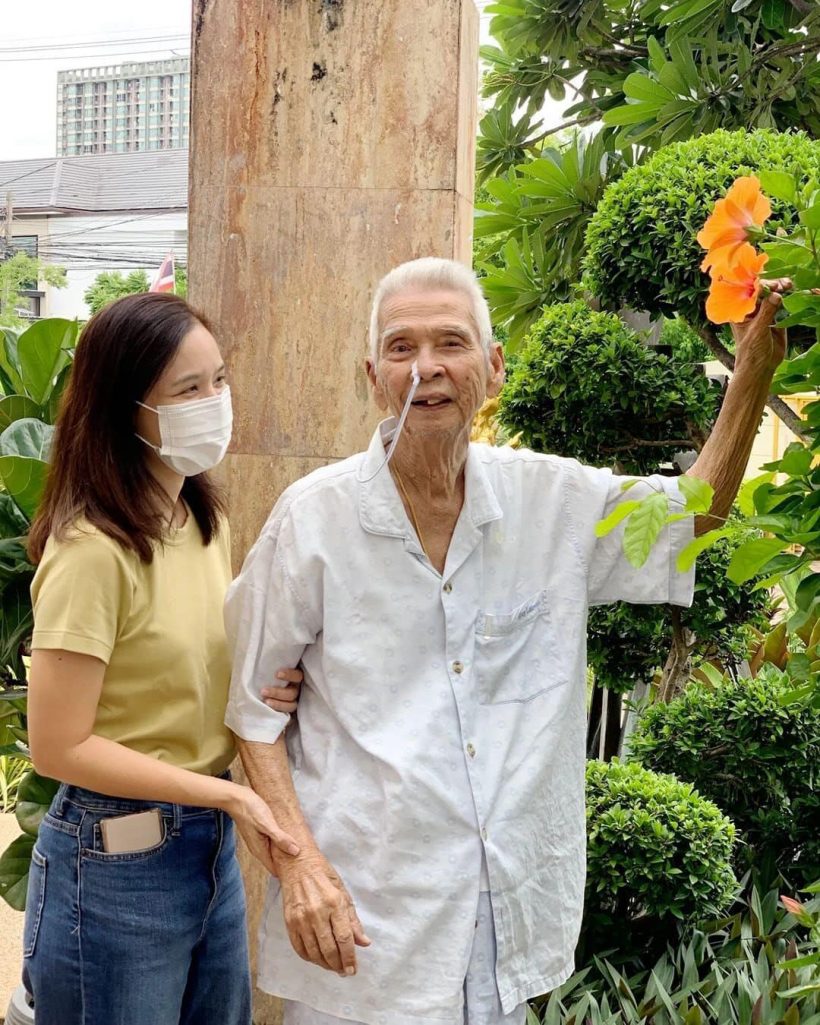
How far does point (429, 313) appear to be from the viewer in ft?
5.11

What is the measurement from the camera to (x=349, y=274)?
2.59 m

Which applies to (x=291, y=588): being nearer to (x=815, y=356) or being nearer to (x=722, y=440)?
(x=722, y=440)

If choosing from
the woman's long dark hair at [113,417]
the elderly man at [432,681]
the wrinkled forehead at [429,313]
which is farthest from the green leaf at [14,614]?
the wrinkled forehead at [429,313]

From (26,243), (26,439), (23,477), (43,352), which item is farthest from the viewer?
(26,243)

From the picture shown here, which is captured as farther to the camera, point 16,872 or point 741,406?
point 16,872

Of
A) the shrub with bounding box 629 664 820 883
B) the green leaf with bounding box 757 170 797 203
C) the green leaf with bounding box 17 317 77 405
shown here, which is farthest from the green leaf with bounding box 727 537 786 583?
the shrub with bounding box 629 664 820 883

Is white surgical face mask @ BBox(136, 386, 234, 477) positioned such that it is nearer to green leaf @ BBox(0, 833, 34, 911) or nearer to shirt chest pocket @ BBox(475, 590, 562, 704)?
shirt chest pocket @ BBox(475, 590, 562, 704)

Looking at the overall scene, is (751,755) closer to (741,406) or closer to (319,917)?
(741,406)

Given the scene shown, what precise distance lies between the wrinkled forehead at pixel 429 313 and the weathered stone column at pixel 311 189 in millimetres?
995

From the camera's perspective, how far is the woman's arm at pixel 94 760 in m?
1.47

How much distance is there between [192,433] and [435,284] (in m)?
0.37

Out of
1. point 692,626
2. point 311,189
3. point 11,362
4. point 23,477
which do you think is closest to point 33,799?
point 23,477

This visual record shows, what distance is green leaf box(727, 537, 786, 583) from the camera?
120 cm

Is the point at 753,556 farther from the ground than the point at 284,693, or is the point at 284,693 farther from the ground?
the point at 753,556
